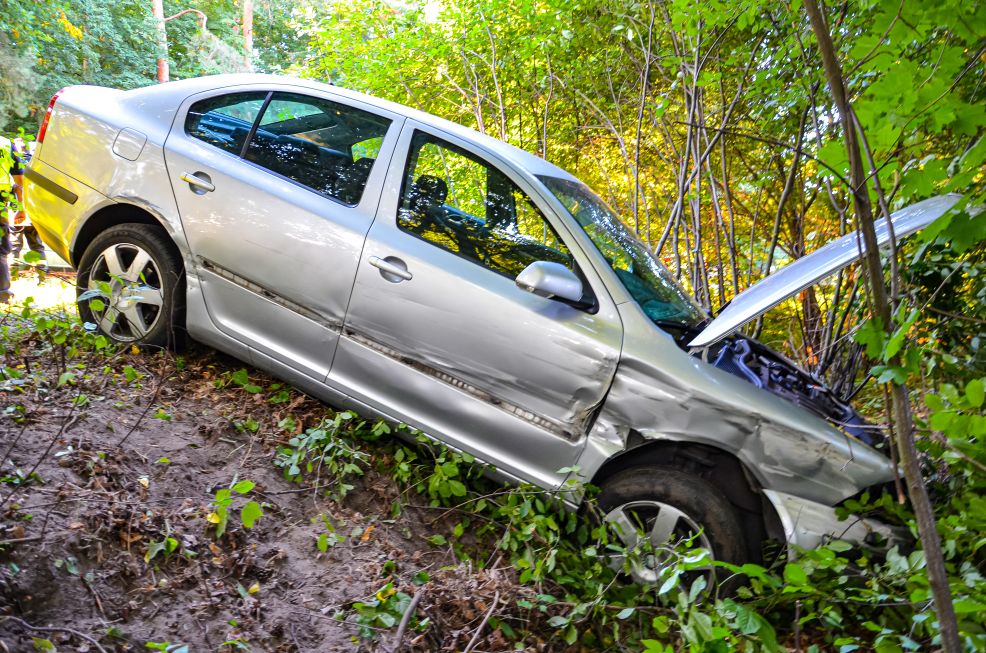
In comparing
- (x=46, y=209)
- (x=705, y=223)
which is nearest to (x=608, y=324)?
(x=46, y=209)

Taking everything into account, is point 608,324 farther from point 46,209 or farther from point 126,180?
point 46,209

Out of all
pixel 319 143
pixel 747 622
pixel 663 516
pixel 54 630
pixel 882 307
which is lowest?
pixel 54 630

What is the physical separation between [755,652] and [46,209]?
4.30 m

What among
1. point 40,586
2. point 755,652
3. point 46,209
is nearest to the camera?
point 40,586

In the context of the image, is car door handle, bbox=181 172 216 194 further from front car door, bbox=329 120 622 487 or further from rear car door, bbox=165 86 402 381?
front car door, bbox=329 120 622 487

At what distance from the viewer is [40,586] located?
2195 mm

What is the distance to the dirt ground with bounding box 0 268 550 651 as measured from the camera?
223cm

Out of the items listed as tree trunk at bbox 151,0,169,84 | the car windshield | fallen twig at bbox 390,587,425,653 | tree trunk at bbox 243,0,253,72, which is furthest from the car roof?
tree trunk at bbox 243,0,253,72

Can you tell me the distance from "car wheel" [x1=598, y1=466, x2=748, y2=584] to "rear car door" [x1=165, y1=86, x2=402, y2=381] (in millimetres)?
1579

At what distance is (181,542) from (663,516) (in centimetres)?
191

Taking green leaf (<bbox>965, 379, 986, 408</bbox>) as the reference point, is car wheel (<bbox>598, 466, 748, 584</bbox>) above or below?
below

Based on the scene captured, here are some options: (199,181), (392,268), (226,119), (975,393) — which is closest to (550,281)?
(392,268)

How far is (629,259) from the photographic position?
362 cm

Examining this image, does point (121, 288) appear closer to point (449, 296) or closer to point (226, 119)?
point (226, 119)
